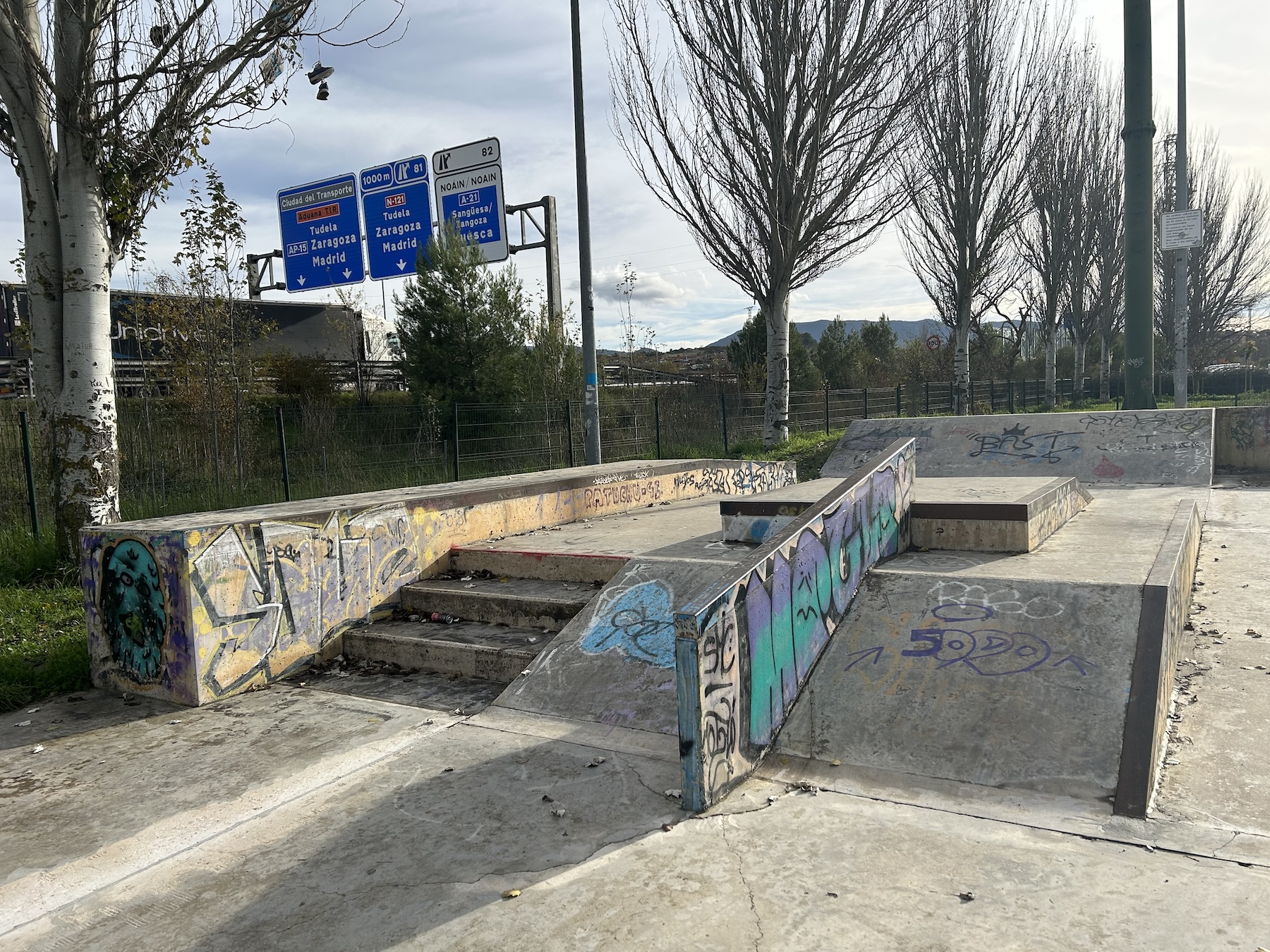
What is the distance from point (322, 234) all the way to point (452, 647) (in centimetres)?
1340

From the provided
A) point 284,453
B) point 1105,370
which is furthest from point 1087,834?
point 1105,370

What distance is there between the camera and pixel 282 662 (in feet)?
18.0

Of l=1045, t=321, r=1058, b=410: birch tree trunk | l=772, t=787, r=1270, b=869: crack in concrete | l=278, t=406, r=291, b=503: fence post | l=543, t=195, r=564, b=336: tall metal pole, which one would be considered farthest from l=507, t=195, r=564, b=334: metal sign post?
l=1045, t=321, r=1058, b=410: birch tree trunk

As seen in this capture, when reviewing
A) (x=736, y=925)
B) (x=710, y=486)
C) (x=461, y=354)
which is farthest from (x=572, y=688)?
(x=461, y=354)

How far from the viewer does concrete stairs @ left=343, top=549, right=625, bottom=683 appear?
17.6ft

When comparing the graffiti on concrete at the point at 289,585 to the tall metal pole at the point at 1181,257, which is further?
the tall metal pole at the point at 1181,257

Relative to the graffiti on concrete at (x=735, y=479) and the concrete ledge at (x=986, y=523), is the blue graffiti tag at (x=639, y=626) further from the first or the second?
the graffiti on concrete at (x=735, y=479)

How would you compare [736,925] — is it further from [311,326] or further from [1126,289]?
[311,326]

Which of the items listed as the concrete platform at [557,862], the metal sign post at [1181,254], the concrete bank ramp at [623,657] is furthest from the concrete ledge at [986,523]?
the metal sign post at [1181,254]

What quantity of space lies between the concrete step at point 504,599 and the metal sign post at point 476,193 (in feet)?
31.8

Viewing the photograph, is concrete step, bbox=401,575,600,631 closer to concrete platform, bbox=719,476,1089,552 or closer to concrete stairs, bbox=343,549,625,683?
concrete stairs, bbox=343,549,625,683

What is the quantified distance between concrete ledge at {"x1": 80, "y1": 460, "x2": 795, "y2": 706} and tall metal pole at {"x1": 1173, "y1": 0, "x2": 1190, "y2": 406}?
A: 47.2ft

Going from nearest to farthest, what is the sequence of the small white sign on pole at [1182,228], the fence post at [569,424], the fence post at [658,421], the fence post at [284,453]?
the fence post at [284,453], the small white sign on pole at [1182,228], the fence post at [569,424], the fence post at [658,421]

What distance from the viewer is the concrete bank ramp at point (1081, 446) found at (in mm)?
9977
